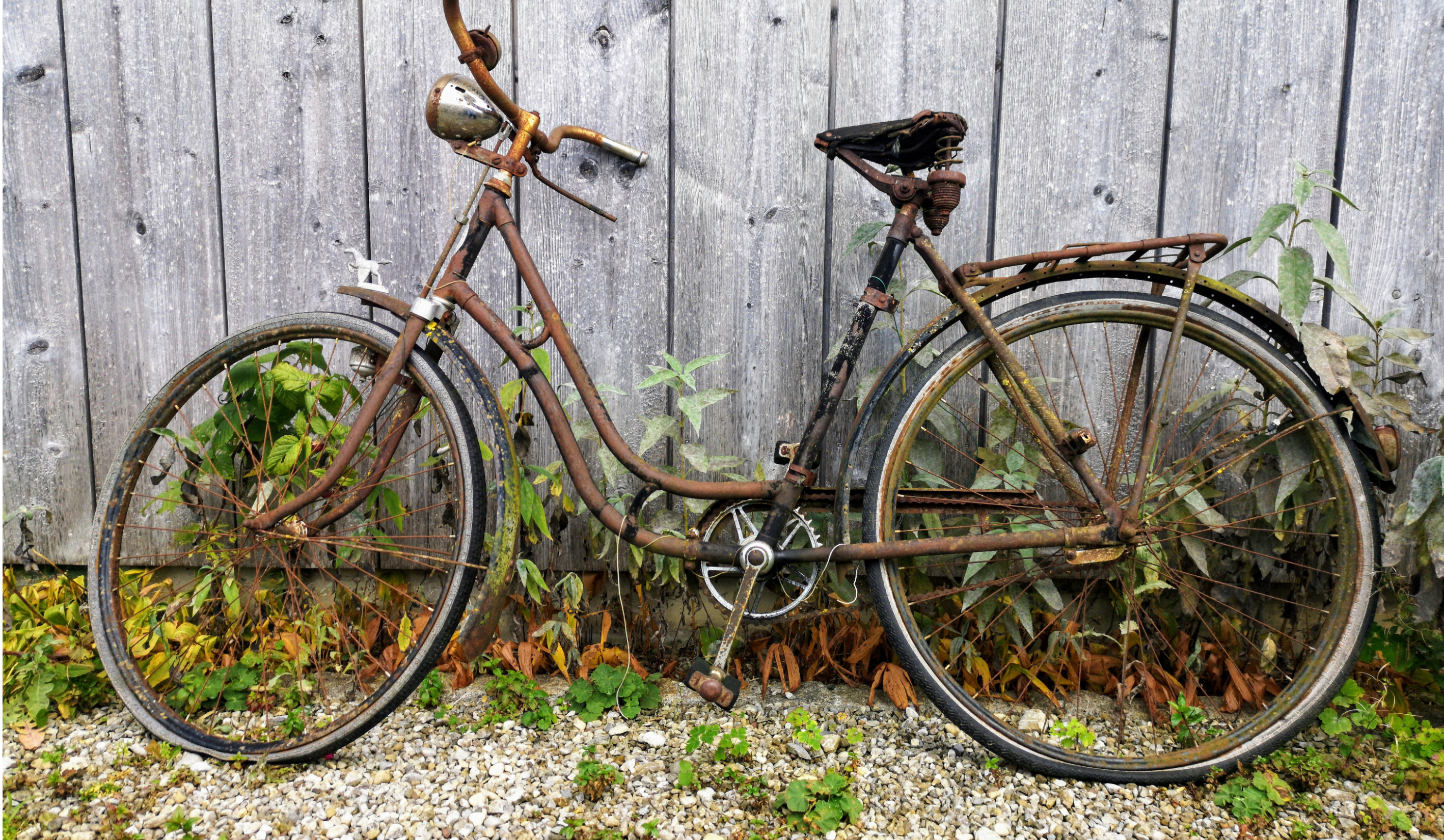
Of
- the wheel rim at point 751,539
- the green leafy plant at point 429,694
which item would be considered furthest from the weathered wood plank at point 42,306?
the wheel rim at point 751,539

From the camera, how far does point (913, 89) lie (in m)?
1.86

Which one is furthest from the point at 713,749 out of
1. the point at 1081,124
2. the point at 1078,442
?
the point at 1081,124

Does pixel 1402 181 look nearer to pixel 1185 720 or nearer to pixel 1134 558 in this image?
pixel 1134 558

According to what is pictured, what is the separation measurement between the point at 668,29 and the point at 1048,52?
36.8 inches

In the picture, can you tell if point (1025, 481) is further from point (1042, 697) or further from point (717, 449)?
point (717, 449)

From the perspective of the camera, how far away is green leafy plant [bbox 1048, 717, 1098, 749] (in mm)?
1521

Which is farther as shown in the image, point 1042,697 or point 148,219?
point 148,219

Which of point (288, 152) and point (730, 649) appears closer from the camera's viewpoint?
point (730, 649)

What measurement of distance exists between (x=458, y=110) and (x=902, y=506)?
4.00 feet

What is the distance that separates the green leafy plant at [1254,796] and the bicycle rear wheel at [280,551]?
5.03 feet

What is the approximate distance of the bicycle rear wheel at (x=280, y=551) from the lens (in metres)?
1.57

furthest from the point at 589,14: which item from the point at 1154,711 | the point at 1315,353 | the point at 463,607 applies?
the point at 1154,711

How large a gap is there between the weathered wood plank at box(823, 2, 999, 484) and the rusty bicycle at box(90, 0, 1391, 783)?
0.17 meters

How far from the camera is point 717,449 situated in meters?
1.99
